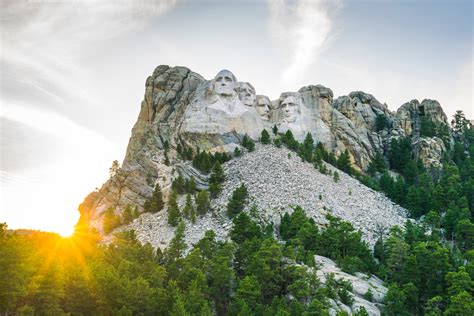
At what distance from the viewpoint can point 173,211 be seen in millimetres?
83250

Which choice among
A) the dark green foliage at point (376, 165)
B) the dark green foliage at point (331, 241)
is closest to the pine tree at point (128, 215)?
the dark green foliage at point (331, 241)

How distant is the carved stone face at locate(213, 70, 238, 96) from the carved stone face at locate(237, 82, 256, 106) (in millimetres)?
2256

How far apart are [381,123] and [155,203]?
64.5m

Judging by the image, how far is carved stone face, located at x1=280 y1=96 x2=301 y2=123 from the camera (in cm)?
11846

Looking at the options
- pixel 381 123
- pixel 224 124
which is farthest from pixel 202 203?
pixel 381 123

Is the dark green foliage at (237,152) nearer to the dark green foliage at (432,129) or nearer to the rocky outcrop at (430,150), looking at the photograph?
the rocky outcrop at (430,150)

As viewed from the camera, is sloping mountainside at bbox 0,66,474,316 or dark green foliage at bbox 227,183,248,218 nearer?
sloping mountainside at bbox 0,66,474,316

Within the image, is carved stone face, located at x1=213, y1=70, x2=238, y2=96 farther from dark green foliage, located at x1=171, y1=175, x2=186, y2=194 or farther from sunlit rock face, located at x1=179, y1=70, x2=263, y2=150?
dark green foliage, located at x1=171, y1=175, x2=186, y2=194

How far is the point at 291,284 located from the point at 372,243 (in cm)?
2203

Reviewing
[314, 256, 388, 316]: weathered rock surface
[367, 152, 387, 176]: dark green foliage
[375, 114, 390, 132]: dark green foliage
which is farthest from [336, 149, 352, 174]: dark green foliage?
[314, 256, 388, 316]: weathered rock surface

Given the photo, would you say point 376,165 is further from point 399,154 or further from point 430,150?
point 430,150

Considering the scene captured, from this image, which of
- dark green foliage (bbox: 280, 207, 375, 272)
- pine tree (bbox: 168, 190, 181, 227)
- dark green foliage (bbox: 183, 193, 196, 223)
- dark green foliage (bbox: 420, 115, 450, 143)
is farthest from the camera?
dark green foliage (bbox: 420, 115, 450, 143)

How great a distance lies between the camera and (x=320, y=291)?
56.7m

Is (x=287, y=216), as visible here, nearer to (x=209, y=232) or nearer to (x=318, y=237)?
(x=318, y=237)
